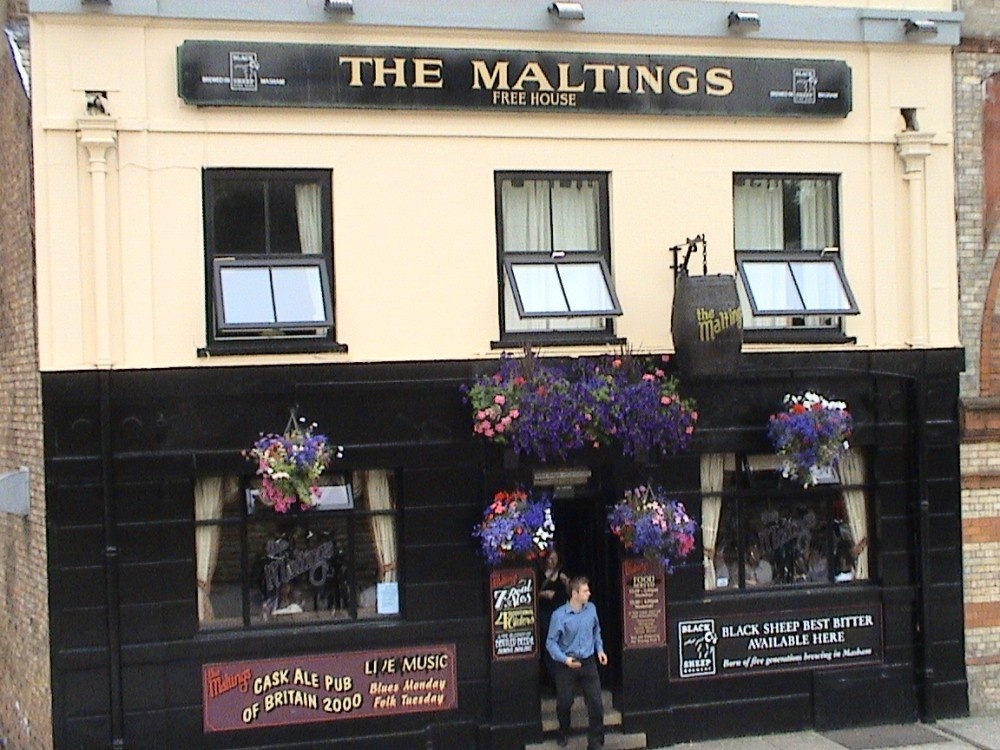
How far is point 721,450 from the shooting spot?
40.2 feet

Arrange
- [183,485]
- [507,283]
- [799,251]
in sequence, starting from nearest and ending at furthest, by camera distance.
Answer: [183,485] < [507,283] < [799,251]

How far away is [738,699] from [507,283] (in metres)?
4.53

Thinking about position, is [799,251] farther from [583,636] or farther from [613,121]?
[583,636]

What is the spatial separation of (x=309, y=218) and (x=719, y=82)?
13.4 ft

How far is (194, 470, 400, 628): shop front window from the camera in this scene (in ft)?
36.8

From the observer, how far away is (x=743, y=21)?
1214 cm

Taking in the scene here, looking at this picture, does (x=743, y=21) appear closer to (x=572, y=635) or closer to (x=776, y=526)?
(x=776, y=526)

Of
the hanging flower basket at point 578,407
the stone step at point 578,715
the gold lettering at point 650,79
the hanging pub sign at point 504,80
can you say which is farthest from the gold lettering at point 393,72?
the stone step at point 578,715

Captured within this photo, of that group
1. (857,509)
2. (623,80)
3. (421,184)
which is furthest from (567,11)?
(857,509)

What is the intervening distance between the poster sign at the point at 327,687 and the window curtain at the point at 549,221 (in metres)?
3.15

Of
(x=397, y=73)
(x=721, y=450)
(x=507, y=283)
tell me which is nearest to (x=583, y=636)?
(x=721, y=450)

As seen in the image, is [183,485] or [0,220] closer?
[183,485]

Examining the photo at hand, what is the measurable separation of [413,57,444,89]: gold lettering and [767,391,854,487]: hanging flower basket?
4.39 meters

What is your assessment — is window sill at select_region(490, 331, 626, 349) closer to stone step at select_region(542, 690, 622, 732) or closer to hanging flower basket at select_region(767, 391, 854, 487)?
hanging flower basket at select_region(767, 391, 854, 487)
